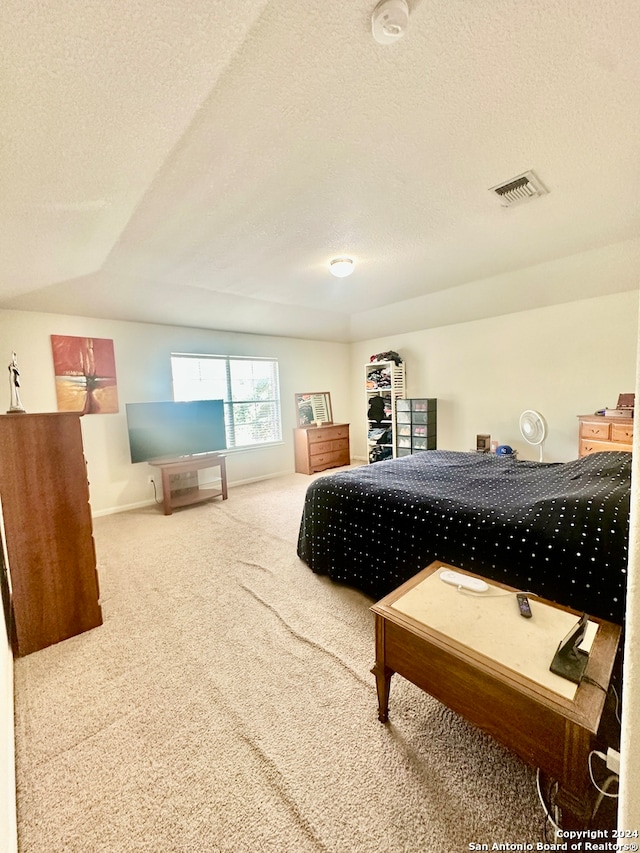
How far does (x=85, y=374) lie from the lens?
370 centimetres

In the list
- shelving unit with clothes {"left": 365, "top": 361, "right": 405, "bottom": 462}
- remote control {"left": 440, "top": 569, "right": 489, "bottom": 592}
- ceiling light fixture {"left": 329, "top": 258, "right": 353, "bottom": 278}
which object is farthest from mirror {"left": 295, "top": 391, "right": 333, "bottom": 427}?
remote control {"left": 440, "top": 569, "right": 489, "bottom": 592}

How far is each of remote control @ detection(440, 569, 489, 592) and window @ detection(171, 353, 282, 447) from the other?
3949mm

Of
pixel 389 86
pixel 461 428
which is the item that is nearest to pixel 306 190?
pixel 389 86

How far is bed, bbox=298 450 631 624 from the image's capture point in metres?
1.41

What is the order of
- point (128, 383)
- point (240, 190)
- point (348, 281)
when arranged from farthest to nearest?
point (128, 383)
point (348, 281)
point (240, 190)

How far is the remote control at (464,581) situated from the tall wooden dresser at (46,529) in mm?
1964

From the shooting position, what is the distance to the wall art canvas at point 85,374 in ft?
11.7

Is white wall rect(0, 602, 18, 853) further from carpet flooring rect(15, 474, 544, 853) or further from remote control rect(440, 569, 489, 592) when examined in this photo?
remote control rect(440, 569, 489, 592)

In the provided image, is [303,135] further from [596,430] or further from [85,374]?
[596,430]

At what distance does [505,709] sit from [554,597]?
68 centimetres

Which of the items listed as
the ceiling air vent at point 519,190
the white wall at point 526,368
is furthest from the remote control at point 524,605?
the white wall at point 526,368

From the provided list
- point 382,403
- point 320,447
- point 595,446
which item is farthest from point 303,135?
point 382,403

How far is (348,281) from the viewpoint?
3.68 metres

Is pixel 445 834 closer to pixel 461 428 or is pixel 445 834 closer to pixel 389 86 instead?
pixel 389 86
